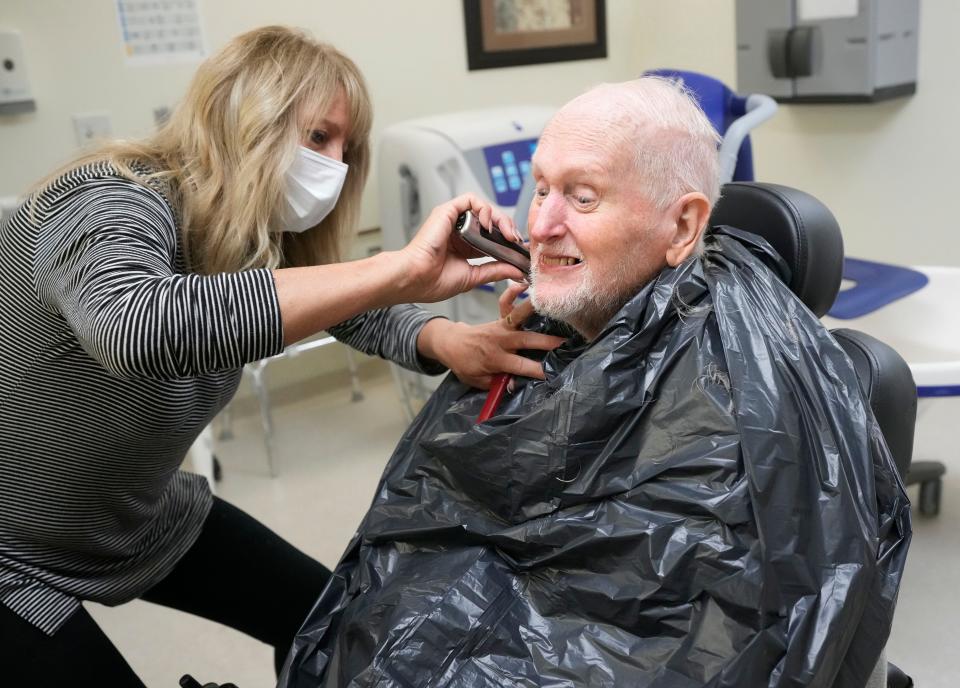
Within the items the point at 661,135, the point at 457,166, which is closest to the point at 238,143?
the point at 661,135

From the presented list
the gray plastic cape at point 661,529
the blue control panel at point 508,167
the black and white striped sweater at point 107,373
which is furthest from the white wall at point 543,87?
the gray plastic cape at point 661,529

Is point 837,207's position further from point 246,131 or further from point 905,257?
point 246,131

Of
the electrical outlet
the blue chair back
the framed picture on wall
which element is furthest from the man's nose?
the framed picture on wall

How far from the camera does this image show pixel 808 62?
338 cm

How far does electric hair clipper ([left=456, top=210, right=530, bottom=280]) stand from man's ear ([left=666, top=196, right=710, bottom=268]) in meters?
0.22

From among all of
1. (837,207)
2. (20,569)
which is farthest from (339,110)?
(837,207)

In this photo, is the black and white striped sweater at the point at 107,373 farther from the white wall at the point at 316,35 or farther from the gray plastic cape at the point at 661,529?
the white wall at the point at 316,35

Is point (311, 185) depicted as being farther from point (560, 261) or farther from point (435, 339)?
point (560, 261)

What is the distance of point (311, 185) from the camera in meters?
1.45

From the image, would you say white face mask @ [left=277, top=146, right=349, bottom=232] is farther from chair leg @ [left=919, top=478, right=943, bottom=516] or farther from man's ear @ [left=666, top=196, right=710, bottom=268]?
chair leg @ [left=919, top=478, right=943, bottom=516]

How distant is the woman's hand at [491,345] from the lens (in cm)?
138

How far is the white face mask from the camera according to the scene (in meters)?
1.42

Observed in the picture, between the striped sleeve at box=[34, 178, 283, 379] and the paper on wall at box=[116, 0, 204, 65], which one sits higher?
the paper on wall at box=[116, 0, 204, 65]

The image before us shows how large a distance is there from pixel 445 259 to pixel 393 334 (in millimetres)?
303
